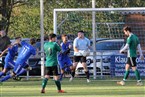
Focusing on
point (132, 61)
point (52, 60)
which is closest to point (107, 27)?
point (132, 61)

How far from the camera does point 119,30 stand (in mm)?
30828

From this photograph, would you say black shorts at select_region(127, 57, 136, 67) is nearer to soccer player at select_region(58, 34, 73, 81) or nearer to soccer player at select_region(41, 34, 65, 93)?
soccer player at select_region(58, 34, 73, 81)

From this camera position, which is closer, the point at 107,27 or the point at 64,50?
the point at 64,50

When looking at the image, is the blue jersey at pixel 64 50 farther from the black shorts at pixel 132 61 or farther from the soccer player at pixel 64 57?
the black shorts at pixel 132 61

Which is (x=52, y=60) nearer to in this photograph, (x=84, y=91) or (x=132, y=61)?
(x=84, y=91)

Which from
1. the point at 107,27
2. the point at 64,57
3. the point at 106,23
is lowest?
the point at 64,57

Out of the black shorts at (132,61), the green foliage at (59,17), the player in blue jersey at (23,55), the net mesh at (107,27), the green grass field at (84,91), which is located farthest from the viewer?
the green foliage at (59,17)

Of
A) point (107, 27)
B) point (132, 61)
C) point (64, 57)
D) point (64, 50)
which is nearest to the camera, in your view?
point (132, 61)

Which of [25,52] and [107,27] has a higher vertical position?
[107,27]

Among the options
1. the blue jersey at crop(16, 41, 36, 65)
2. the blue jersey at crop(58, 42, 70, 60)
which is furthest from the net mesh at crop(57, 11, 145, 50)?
the blue jersey at crop(16, 41, 36, 65)

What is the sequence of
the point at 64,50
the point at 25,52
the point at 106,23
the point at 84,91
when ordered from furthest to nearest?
the point at 106,23 → the point at 64,50 → the point at 25,52 → the point at 84,91

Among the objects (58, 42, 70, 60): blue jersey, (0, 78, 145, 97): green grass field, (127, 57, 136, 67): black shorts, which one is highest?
(58, 42, 70, 60): blue jersey

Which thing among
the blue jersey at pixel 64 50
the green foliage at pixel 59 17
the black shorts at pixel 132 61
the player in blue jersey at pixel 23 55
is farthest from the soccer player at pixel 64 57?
the black shorts at pixel 132 61

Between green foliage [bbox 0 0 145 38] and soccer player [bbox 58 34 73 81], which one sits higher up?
green foliage [bbox 0 0 145 38]
